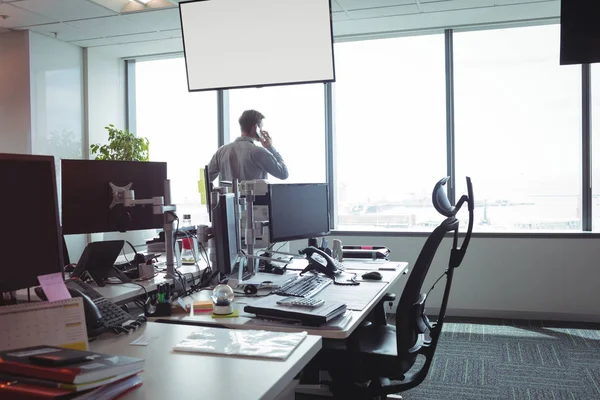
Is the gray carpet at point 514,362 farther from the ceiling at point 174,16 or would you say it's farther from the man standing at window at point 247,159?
the ceiling at point 174,16

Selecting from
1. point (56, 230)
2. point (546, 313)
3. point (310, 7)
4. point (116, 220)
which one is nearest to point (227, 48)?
point (310, 7)

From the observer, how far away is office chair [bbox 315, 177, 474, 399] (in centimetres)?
194

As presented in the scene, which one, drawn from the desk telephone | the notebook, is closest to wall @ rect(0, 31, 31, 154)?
the desk telephone

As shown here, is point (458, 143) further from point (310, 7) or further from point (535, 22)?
point (310, 7)

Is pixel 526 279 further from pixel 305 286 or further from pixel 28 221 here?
pixel 28 221

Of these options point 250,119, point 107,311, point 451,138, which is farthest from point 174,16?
point 107,311

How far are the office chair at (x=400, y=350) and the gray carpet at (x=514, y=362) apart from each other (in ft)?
3.33

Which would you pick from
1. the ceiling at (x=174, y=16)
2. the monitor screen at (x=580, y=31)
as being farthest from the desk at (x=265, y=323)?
the ceiling at (x=174, y=16)

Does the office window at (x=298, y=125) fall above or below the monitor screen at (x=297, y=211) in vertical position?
above

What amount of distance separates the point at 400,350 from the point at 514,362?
6.00ft

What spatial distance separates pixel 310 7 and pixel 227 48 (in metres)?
0.73

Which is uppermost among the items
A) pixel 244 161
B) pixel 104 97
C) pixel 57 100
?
pixel 104 97

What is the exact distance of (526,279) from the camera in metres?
4.49

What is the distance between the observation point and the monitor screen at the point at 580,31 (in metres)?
3.34
